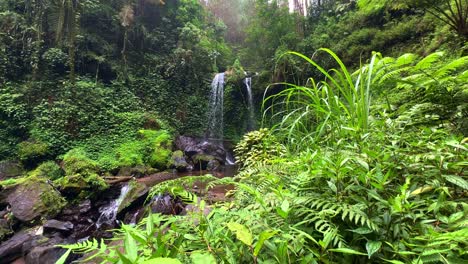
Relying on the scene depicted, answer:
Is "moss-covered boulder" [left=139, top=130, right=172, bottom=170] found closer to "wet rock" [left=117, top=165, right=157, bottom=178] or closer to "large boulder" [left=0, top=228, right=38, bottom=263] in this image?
"wet rock" [left=117, top=165, right=157, bottom=178]

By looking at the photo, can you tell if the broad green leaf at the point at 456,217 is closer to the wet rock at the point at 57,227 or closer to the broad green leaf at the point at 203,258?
the broad green leaf at the point at 203,258

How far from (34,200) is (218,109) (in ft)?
27.8

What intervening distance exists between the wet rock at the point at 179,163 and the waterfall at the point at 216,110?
3.51 metres

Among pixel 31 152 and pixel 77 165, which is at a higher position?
pixel 31 152

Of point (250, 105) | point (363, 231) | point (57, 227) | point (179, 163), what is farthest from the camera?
point (250, 105)

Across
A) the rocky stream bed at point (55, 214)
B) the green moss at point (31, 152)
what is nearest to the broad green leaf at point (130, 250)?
the rocky stream bed at point (55, 214)

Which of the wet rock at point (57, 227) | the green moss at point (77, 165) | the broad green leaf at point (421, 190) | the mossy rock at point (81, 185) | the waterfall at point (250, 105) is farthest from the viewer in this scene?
the waterfall at point (250, 105)

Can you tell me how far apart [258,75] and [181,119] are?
159 inches

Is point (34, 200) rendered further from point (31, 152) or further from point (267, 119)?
point (267, 119)

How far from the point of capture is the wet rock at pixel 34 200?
416 cm

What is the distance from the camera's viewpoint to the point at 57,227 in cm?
392

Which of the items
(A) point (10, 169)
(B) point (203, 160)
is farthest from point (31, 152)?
(B) point (203, 160)

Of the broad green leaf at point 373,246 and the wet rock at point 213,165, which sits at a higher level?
the broad green leaf at point 373,246

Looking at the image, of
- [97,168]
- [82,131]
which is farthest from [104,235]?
[82,131]
